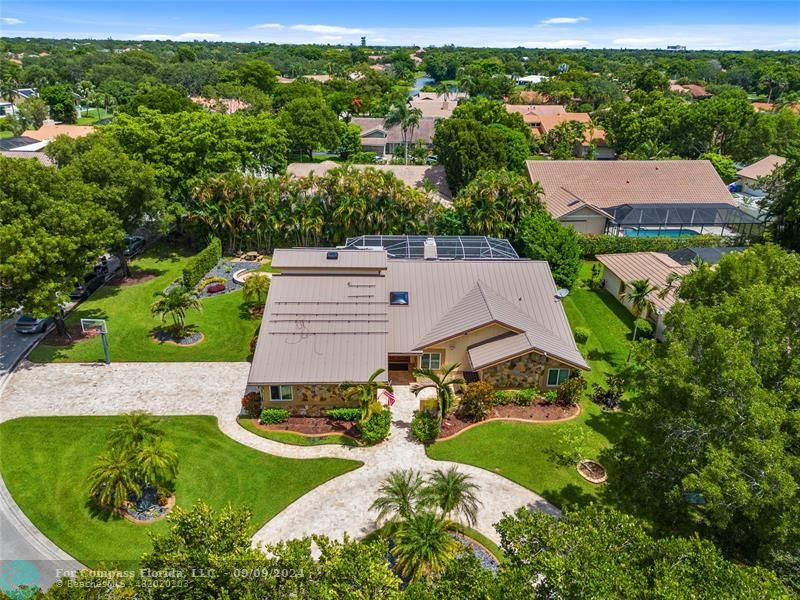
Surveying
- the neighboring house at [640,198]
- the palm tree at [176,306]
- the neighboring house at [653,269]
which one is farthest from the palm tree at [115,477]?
the neighboring house at [640,198]

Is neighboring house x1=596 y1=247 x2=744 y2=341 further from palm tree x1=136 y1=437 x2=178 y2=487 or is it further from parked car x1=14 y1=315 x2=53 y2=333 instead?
parked car x1=14 y1=315 x2=53 y2=333

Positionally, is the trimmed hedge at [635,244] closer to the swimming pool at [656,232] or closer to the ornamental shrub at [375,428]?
the swimming pool at [656,232]

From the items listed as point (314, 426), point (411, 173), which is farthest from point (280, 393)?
point (411, 173)

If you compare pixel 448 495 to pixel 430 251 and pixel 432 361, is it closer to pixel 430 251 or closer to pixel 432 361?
pixel 432 361

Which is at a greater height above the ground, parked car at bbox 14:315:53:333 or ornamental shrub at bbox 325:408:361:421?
parked car at bbox 14:315:53:333

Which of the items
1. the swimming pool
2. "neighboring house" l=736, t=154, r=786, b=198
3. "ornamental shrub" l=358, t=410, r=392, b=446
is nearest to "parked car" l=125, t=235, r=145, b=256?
"ornamental shrub" l=358, t=410, r=392, b=446
